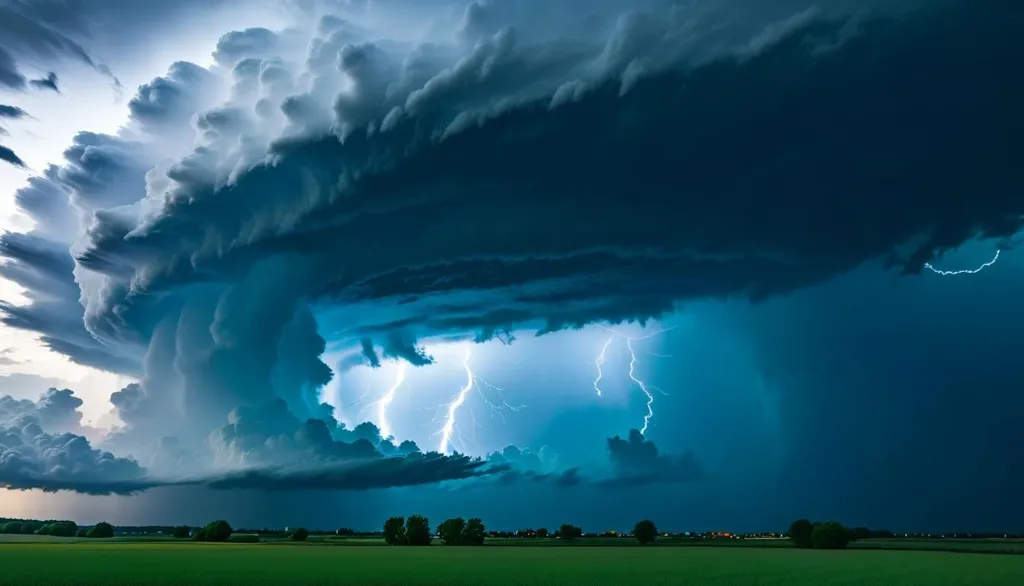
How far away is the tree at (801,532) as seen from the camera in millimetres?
167625

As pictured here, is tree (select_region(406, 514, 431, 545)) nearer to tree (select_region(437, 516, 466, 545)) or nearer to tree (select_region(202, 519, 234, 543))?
tree (select_region(437, 516, 466, 545))

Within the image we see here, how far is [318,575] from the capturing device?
197 ft

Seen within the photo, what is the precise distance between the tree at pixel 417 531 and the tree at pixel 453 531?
5.28 meters

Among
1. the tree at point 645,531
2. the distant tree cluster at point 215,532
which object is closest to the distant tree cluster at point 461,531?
the tree at point 645,531

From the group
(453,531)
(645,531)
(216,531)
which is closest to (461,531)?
(453,531)

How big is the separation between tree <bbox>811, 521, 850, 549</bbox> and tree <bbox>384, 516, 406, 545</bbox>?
9331 centimetres

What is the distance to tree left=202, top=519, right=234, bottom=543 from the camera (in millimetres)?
196000

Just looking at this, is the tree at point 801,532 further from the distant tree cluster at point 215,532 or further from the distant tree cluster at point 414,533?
the distant tree cluster at point 215,532

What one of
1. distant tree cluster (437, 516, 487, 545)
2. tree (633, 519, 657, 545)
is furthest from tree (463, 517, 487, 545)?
tree (633, 519, 657, 545)

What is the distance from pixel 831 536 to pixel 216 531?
152963 millimetres

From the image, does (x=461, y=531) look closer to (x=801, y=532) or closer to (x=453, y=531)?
(x=453, y=531)

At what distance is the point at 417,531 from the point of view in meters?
173

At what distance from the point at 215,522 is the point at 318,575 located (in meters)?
156

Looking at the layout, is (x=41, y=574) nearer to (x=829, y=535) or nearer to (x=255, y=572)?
(x=255, y=572)
